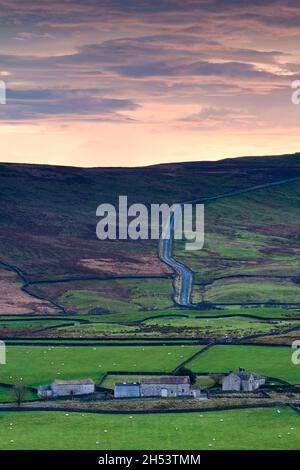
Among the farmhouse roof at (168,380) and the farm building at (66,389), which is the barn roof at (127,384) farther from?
the farm building at (66,389)

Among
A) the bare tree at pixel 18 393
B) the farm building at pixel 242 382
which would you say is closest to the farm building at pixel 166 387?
the farm building at pixel 242 382

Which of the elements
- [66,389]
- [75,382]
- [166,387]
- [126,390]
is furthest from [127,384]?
[66,389]

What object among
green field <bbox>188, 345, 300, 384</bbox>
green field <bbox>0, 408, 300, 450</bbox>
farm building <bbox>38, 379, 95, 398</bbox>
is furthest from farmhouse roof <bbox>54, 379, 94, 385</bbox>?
green field <bbox>188, 345, 300, 384</bbox>

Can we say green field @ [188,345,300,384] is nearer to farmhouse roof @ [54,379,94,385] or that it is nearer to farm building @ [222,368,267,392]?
farm building @ [222,368,267,392]

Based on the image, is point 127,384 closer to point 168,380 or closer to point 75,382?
point 168,380
